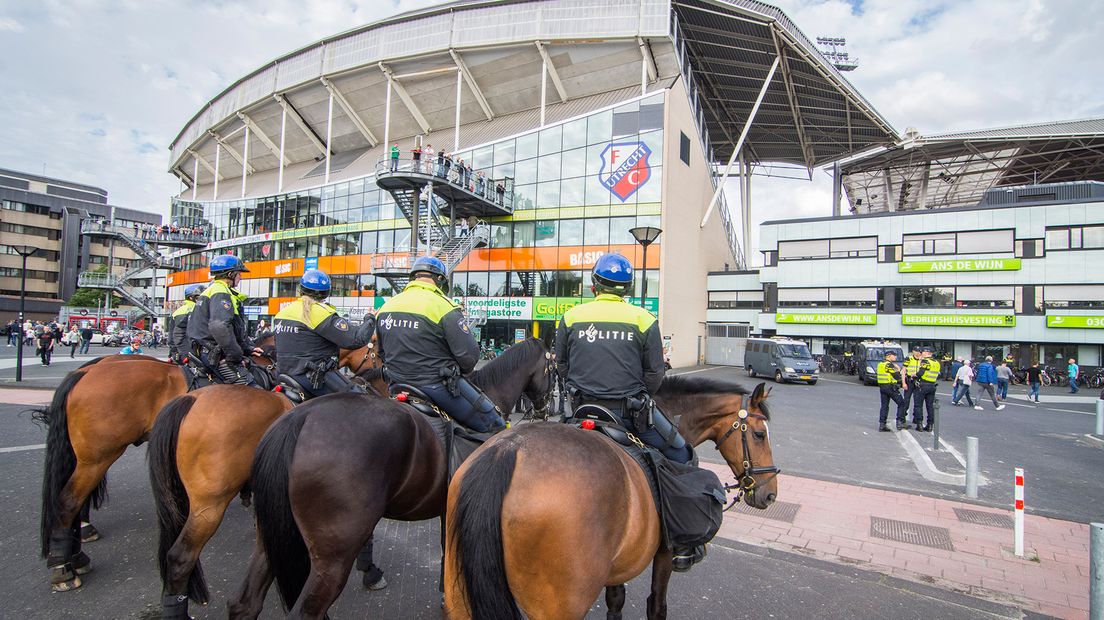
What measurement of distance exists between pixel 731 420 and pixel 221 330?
193 inches

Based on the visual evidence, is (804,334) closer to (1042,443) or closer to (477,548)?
(1042,443)

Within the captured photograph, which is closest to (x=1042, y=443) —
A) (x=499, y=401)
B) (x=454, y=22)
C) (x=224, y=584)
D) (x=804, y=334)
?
(x=499, y=401)

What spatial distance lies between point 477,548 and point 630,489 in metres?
0.82

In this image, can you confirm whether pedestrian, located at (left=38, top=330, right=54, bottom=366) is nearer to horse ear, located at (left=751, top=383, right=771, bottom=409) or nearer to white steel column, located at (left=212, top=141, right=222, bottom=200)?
horse ear, located at (left=751, top=383, right=771, bottom=409)

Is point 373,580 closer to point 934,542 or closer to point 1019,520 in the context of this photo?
point 934,542

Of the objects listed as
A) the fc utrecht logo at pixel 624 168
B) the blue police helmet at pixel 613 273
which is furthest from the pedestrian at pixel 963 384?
the blue police helmet at pixel 613 273

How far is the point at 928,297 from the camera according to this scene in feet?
99.2

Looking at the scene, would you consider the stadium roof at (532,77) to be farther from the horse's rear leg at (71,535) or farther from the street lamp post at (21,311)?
the horse's rear leg at (71,535)

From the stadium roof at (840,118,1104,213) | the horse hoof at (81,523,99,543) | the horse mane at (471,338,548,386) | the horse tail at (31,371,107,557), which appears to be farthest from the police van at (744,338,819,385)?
the horse tail at (31,371,107,557)

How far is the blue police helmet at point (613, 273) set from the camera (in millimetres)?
3305

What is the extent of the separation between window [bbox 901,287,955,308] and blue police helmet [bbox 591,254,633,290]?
34.5 m

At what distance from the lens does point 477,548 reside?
209 centimetres

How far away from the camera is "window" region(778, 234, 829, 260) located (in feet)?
109

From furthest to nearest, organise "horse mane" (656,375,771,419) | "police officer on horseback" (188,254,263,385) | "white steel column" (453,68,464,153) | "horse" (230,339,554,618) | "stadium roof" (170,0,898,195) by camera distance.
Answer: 1. "white steel column" (453,68,464,153)
2. "stadium roof" (170,0,898,195)
3. "police officer on horseback" (188,254,263,385)
4. "horse mane" (656,375,771,419)
5. "horse" (230,339,554,618)
